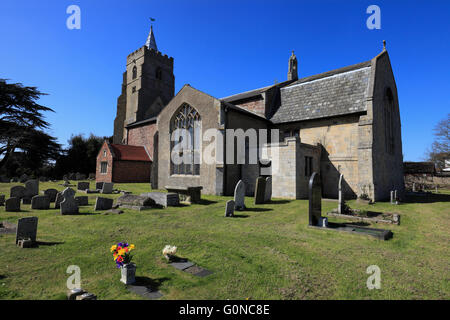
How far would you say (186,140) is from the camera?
20531 millimetres

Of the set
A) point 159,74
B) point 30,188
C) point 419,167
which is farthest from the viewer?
point 159,74

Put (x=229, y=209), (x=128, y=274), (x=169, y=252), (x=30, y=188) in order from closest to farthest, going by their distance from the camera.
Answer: (x=128, y=274) → (x=169, y=252) → (x=229, y=209) → (x=30, y=188)

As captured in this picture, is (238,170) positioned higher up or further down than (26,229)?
higher up

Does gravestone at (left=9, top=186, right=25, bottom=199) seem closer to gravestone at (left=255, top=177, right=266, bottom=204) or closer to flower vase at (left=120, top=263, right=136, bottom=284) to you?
flower vase at (left=120, top=263, right=136, bottom=284)

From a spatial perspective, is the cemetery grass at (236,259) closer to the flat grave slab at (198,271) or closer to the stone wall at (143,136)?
the flat grave slab at (198,271)

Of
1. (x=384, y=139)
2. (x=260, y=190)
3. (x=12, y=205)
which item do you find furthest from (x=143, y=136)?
(x=384, y=139)

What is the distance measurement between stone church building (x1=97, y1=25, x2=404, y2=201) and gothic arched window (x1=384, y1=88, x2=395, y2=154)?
0.29ft

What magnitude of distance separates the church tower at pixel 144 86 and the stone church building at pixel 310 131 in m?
21.1

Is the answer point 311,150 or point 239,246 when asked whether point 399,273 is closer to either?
point 239,246

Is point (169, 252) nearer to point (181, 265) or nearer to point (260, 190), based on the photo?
point (181, 265)

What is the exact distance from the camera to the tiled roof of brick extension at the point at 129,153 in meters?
28.6

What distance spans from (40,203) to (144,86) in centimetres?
3442

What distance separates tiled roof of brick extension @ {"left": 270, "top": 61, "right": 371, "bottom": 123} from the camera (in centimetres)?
1780

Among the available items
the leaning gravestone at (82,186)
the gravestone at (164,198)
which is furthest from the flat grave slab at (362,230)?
the leaning gravestone at (82,186)
